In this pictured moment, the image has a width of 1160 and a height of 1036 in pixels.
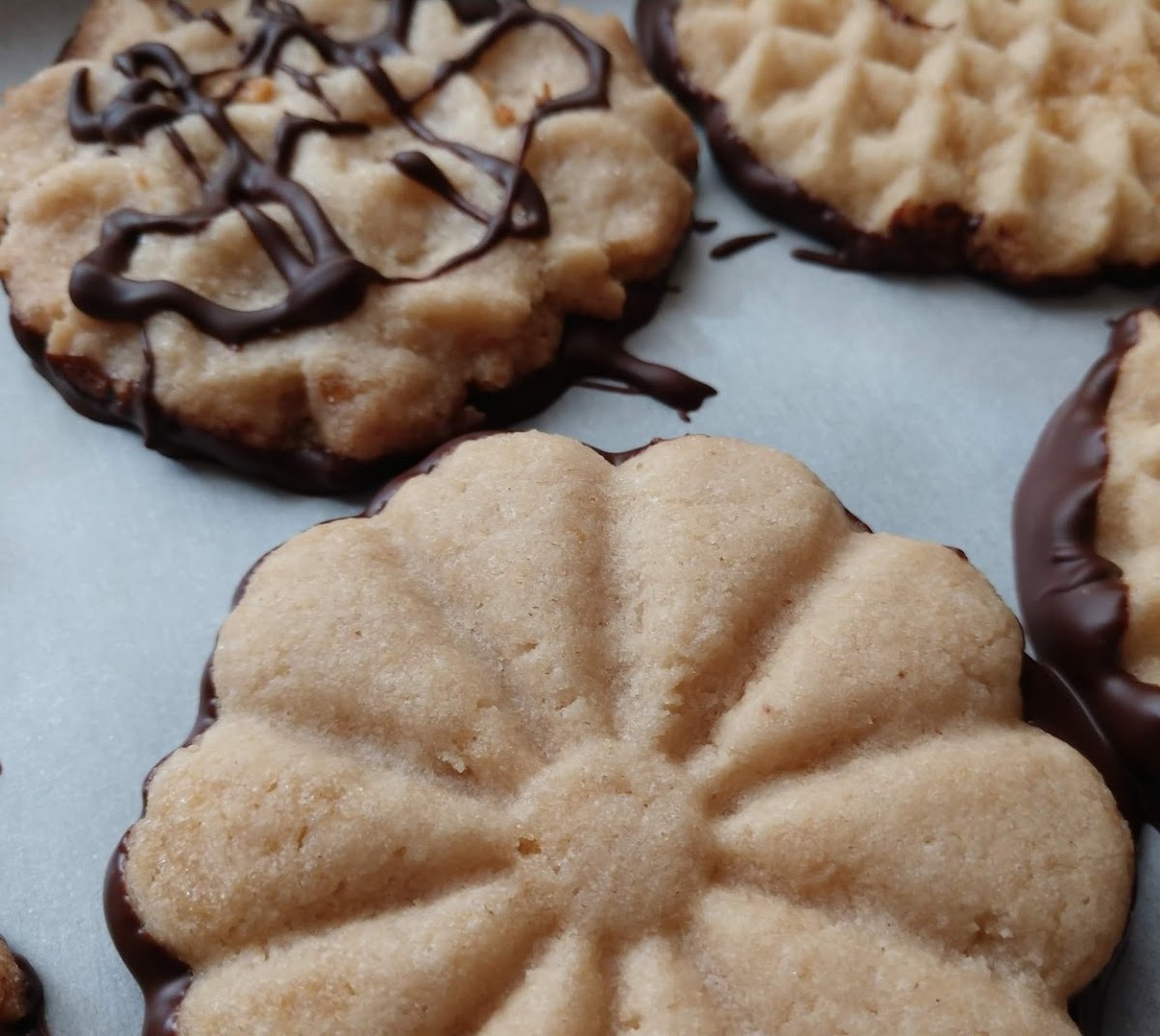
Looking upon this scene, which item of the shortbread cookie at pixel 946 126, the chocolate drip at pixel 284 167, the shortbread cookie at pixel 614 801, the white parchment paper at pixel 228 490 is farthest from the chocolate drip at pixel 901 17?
the shortbread cookie at pixel 614 801

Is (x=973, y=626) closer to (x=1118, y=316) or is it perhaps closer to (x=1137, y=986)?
(x=1137, y=986)

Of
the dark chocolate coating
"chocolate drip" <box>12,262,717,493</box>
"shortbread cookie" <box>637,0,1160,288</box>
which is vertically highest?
"shortbread cookie" <box>637,0,1160,288</box>

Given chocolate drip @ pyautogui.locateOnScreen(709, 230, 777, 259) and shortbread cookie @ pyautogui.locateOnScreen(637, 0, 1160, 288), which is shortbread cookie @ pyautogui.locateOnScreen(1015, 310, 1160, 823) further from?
chocolate drip @ pyautogui.locateOnScreen(709, 230, 777, 259)

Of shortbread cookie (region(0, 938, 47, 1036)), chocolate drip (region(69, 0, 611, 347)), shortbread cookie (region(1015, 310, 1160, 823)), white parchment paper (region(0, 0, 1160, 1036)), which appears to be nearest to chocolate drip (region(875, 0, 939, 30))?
white parchment paper (region(0, 0, 1160, 1036))

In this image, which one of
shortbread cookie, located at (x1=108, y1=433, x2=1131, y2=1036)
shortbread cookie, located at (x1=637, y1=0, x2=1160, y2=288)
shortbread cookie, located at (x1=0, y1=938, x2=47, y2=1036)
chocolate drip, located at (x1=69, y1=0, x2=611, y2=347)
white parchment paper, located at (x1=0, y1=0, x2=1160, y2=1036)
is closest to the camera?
shortbread cookie, located at (x1=108, y1=433, x2=1131, y2=1036)

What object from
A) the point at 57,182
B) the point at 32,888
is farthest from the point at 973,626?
the point at 57,182

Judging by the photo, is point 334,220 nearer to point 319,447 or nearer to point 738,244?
point 319,447
